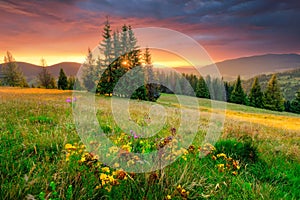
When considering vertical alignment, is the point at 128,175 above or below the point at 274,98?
above

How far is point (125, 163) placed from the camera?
271 cm

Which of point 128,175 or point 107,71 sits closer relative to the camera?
point 128,175

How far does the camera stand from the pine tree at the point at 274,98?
7325 cm

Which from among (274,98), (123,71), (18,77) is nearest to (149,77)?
(123,71)

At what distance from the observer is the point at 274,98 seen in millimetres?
74062

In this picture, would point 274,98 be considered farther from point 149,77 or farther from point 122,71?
point 122,71

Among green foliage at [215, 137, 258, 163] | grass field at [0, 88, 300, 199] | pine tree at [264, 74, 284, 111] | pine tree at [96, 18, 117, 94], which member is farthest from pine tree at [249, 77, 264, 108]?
green foliage at [215, 137, 258, 163]

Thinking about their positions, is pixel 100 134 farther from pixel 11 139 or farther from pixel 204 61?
pixel 204 61

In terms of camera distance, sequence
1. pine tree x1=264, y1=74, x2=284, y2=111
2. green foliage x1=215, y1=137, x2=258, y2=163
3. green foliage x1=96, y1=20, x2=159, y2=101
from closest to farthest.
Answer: green foliage x1=215, y1=137, x2=258, y2=163 → green foliage x1=96, y1=20, x2=159, y2=101 → pine tree x1=264, y1=74, x2=284, y2=111

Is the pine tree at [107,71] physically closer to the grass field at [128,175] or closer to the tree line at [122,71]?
the tree line at [122,71]

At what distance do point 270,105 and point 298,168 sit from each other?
81.0m

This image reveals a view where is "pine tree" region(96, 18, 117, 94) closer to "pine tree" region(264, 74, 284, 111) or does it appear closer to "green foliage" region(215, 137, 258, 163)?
"green foliage" region(215, 137, 258, 163)

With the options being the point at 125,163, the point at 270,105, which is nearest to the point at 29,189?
the point at 125,163

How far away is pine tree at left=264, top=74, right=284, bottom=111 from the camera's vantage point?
73.2 m
